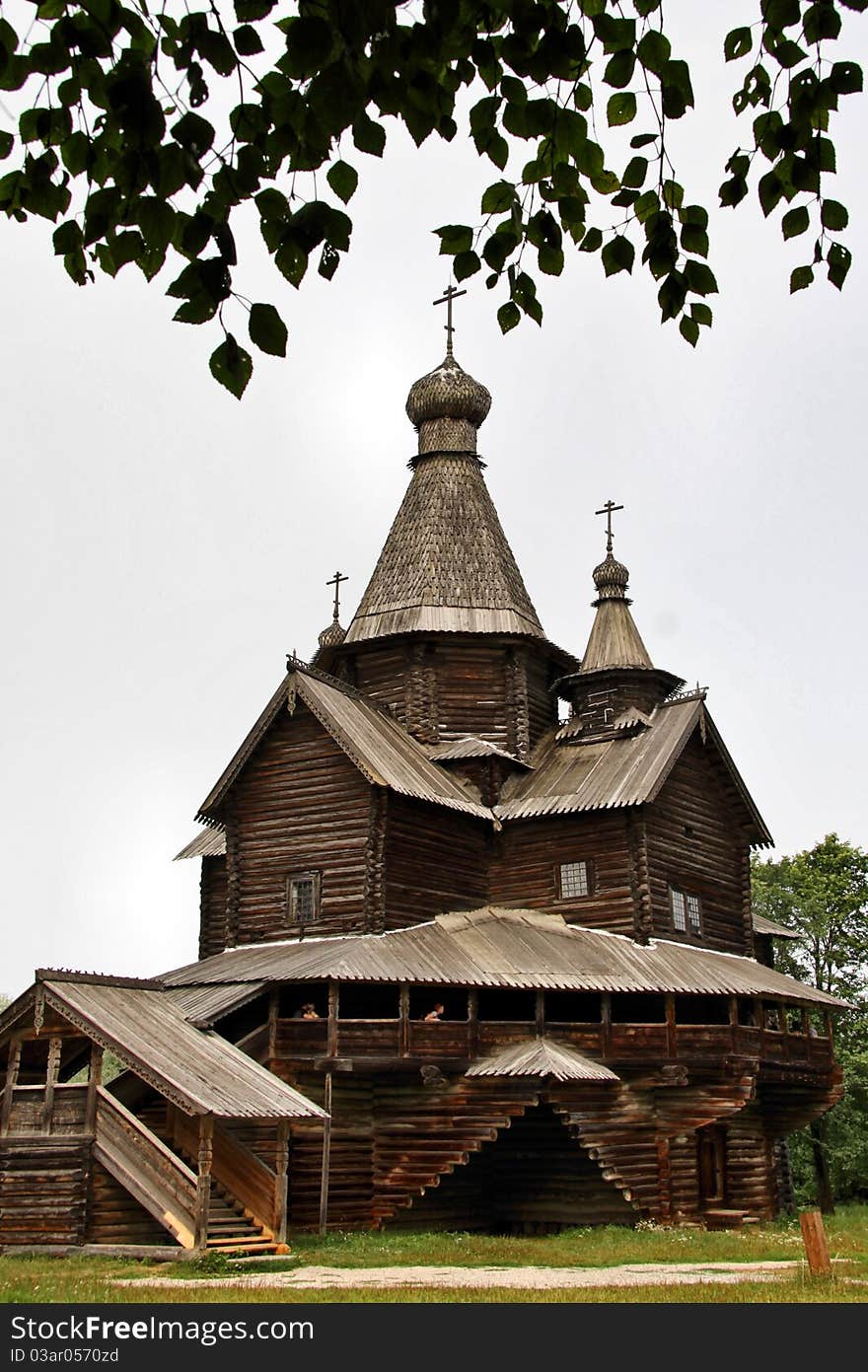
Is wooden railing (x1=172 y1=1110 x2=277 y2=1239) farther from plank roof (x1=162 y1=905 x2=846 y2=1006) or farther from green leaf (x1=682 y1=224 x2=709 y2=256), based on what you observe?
green leaf (x1=682 y1=224 x2=709 y2=256)

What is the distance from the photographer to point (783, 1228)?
2756cm

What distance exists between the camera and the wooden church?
21266 mm

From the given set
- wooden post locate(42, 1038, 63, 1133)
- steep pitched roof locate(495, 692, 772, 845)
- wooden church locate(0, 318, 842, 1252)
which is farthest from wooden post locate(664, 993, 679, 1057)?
wooden post locate(42, 1038, 63, 1133)

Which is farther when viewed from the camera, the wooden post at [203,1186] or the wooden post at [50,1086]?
the wooden post at [50,1086]

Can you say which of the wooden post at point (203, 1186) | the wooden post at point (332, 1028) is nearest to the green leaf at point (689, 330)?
the wooden post at point (203, 1186)

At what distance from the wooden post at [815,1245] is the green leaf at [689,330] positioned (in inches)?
543

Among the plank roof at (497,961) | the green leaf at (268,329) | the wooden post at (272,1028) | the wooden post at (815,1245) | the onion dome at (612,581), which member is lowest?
the wooden post at (815,1245)

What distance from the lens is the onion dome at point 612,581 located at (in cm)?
3500

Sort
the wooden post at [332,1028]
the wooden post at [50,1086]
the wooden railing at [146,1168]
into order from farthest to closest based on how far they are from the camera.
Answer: the wooden post at [332,1028]
the wooden post at [50,1086]
the wooden railing at [146,1168]

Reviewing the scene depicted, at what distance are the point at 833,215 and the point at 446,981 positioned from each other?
65.5 ft

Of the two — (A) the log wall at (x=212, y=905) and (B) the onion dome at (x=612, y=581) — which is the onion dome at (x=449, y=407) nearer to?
(B) the onion dome at (x=612, y=581)
